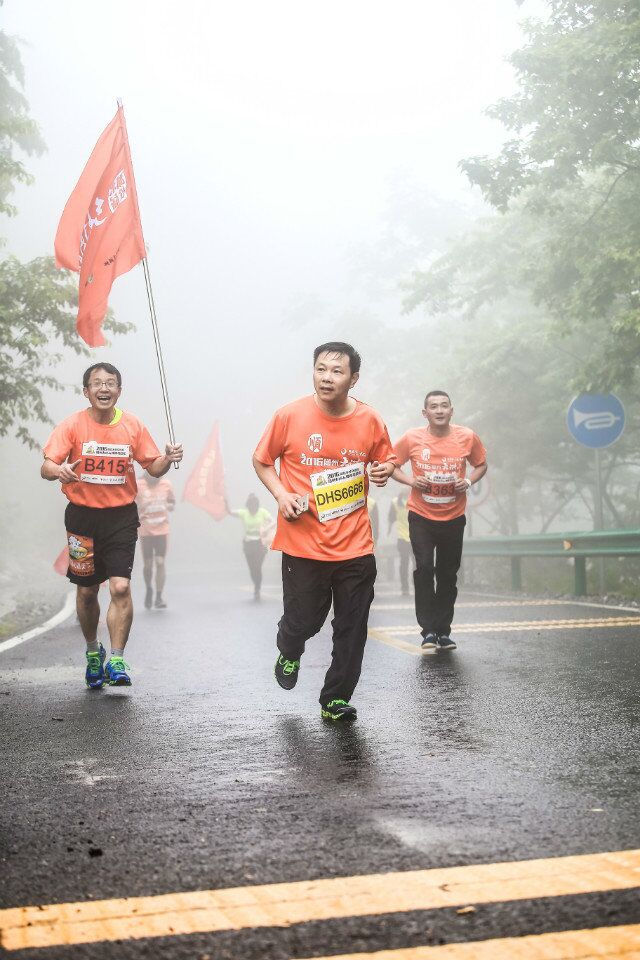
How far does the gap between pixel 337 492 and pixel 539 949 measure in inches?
147

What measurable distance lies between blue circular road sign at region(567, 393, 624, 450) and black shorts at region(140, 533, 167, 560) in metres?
6.29

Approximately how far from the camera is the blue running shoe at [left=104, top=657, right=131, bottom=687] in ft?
24.2

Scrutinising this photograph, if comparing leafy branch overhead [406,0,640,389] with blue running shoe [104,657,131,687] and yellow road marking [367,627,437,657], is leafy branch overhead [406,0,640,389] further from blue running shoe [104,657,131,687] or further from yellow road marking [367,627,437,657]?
blue running shoe [104,657,131,687]

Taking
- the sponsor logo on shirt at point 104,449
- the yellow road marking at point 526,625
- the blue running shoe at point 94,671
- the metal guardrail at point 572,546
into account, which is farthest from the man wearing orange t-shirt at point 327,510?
the metal guardrail at point 572,546

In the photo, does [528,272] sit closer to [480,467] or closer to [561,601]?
[561,601]

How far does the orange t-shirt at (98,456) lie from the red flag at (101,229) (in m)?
1.78

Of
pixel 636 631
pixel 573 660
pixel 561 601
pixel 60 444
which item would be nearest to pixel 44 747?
pixel 60 444

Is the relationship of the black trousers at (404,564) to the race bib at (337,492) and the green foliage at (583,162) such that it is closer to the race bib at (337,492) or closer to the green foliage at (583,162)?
the green foliage at (583,162)

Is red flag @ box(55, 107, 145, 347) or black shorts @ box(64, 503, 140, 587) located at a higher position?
red flag @ box(55, 107, 145, 347)

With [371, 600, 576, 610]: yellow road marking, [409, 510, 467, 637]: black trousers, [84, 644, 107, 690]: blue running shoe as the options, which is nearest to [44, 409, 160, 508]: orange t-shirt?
[84, 644, 107, 690]: blue running shoe

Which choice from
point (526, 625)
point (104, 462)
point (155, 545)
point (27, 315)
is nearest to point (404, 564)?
point (155, 545)

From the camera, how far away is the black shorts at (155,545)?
57.4ft

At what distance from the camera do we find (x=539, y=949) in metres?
2.61

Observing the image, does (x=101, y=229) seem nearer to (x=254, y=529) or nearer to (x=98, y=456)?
(x=98, y=456)
